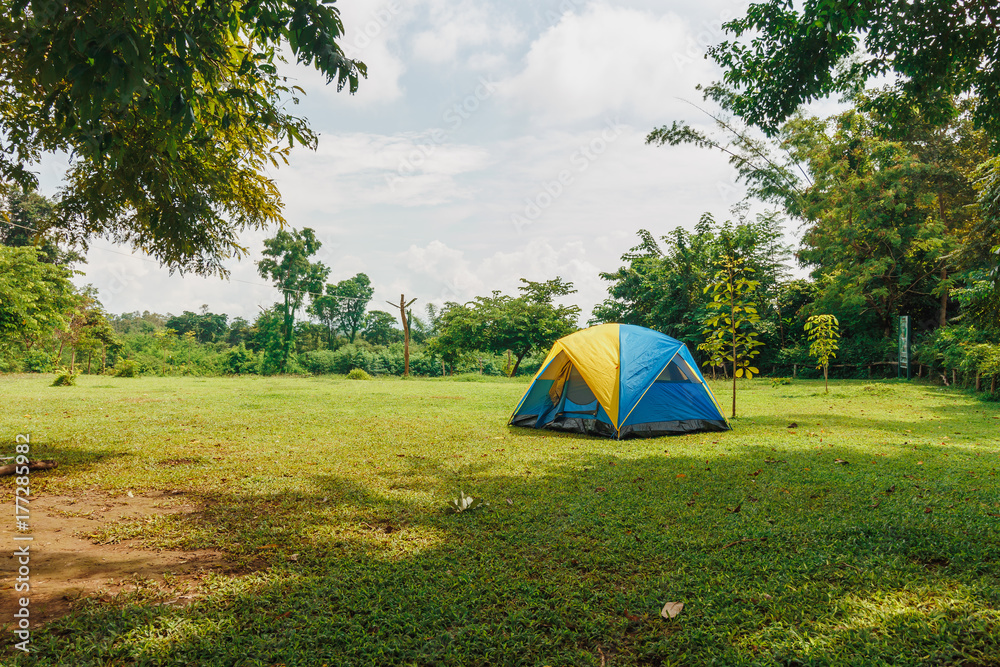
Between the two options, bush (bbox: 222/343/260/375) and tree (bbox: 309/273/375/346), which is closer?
bush (bbox: 222/343/260/375)

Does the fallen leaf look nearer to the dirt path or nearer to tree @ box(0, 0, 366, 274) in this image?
the dirt path

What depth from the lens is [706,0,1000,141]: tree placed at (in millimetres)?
5371

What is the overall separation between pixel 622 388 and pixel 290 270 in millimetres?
35149

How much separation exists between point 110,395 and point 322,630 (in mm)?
14916

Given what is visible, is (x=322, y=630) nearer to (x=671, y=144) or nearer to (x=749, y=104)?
(x=749, y=104)

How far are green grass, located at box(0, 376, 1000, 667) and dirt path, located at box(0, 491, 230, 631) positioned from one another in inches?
6.2

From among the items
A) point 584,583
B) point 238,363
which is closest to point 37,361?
point 238,363

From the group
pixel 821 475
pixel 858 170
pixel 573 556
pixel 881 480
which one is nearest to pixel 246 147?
pixel 573 556

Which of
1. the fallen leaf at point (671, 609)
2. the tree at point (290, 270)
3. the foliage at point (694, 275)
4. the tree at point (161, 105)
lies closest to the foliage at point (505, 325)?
the foliage at point (694, 275)

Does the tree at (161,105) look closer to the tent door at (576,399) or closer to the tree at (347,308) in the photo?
the tent door at (576,399)

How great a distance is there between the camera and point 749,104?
735 centimetres

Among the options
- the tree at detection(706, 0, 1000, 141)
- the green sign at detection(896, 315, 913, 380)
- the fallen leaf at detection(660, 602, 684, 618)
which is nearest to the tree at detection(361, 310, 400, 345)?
the green sign at detection(896, 315, 913, 380)

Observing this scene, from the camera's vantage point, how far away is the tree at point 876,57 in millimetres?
5371

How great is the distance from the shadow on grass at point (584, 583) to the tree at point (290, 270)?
1380 inches
